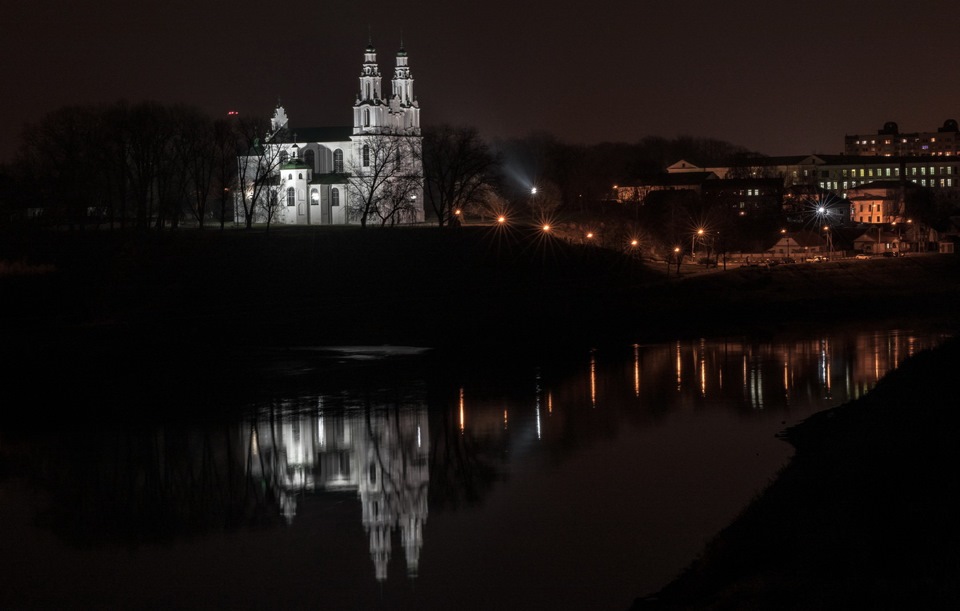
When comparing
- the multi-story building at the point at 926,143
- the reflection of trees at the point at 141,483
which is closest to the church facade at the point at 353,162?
the reflection of trees at the point at 141,483

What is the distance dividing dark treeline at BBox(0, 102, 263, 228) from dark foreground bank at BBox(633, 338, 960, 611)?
5278cm

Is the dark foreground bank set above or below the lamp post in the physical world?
below

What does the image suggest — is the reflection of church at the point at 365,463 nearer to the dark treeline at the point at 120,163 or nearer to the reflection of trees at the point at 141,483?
the reflection of trees at the point at 141,483

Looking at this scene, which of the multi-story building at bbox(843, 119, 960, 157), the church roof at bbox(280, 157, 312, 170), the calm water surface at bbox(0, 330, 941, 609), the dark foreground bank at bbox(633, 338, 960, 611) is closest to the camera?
the dark foreground bank at bbox(633, 338, 960, 611)

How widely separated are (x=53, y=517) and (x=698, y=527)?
10179 mm

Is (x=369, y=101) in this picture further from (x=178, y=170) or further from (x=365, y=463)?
(x=365, y=463)

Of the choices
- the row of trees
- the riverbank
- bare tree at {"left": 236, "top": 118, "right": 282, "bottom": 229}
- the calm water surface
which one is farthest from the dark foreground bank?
bare tree at {"left": 236, "top": 118, "right": 282, "bottom": 229}

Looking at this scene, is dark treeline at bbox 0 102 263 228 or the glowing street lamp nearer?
dark treeline at bbox 0 102 263 228

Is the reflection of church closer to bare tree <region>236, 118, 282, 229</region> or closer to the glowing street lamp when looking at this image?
bare tree <region>236, 118, 282, 229</region>

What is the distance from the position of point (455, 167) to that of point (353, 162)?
10856 millimetres

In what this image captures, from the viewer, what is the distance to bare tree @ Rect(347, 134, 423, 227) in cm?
7721

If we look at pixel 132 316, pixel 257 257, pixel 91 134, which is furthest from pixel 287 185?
pixel 132 316

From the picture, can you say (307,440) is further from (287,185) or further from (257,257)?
(287,185)

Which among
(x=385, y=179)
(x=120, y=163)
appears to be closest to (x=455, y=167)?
(x=385, y=179)
